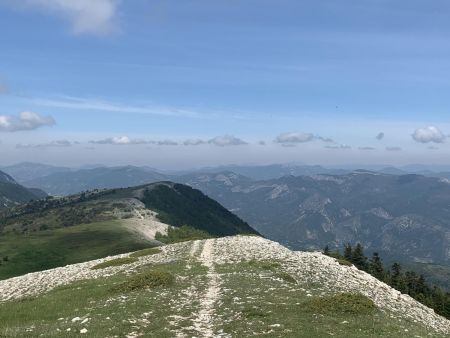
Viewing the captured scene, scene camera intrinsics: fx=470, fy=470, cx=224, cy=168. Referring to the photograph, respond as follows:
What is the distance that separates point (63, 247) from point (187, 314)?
5712 inches

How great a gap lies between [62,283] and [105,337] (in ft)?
89.0

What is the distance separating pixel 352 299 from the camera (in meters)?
31.3

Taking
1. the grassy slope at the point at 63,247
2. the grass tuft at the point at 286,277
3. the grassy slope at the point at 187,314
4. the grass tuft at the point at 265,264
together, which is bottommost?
the grassy slope at the point at 63,247

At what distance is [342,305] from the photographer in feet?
98.6

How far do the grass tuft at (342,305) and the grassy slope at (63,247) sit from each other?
114 meters

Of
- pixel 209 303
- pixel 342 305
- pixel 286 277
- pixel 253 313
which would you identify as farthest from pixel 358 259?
pixel 253 313

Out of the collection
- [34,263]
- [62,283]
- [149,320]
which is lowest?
[34,263]

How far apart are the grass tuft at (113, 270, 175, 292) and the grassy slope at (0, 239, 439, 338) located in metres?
0.70

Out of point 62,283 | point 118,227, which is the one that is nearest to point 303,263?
point 62,283

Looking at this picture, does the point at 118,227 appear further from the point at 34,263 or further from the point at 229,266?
the point at 229,266

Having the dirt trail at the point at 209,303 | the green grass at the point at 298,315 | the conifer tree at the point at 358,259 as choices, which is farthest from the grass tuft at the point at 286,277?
the conifer tree at the point at 358,259

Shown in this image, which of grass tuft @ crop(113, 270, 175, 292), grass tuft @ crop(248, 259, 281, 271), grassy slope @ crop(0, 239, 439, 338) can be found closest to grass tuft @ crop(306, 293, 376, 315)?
grassy slope @ crop(0, 239, 439, 338)

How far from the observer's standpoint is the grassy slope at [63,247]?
141125 mm

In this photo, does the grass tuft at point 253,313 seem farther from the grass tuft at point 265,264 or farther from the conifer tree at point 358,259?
the conifer tree at point 358,259
